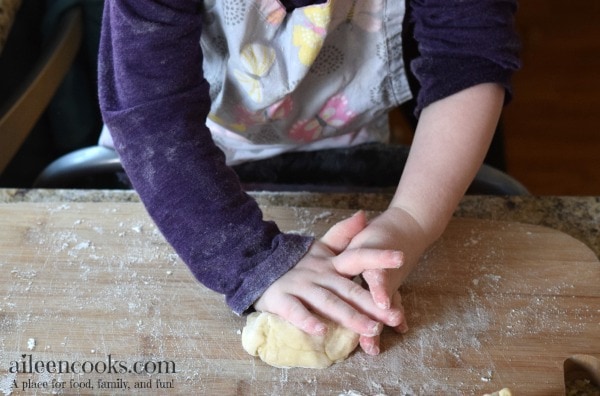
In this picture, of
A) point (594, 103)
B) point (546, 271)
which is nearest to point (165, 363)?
point (546, 271)

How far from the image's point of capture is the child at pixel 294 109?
2.17 feet

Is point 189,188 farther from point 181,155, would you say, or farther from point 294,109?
point 294,109

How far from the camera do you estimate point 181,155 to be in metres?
0.67

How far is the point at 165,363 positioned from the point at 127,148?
21 centimetres

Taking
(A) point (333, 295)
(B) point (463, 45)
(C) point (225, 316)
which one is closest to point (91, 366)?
(C) point (225, 316)

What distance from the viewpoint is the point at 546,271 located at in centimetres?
74

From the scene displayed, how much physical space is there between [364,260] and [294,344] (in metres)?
0.10

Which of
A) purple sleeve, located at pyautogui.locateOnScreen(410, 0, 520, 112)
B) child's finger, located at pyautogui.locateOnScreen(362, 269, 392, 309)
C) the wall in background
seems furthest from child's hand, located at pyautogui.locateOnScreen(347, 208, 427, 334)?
the wall in background

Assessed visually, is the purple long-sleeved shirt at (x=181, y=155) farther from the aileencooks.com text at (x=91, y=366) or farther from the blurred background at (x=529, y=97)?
the blurred background at (x=529, y=97)

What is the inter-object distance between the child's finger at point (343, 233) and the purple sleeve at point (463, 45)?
0.17 meters

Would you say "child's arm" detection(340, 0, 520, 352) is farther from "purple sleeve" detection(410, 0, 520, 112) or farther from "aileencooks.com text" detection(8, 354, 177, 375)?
"aileencooks.com text" detection(8, 354, 177, 375)

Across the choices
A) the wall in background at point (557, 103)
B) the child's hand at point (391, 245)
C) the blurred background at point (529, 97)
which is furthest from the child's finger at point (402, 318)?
the wall in background at point (557, 103)

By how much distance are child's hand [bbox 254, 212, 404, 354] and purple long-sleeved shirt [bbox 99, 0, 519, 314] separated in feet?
0.05

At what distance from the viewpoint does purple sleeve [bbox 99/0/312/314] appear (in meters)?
0.66
